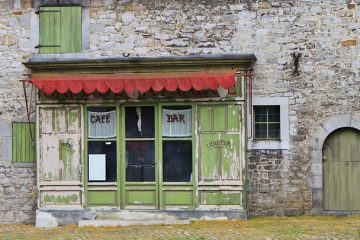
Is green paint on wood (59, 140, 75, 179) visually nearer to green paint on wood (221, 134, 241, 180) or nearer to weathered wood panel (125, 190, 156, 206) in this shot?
weathered wood panel (125, 190, 156, 206)

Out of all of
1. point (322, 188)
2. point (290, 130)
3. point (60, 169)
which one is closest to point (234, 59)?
point (290, 130)

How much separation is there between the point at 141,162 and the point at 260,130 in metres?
2.47

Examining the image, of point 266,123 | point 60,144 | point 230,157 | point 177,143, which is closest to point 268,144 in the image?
point 266,123

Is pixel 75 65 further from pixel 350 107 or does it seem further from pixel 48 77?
pixel 350 107

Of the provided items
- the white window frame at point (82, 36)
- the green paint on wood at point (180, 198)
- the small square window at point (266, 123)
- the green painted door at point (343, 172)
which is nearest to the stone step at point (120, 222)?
the green paint on wood at point (180, 198)

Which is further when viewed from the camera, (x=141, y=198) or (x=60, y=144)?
(x=60, y=144)

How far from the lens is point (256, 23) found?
47.3 feet

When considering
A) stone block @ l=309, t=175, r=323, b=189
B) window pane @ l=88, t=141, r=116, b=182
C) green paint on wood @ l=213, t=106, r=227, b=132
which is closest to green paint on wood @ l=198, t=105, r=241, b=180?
green paint on wood @ l=213, t=106, r=227, b=132

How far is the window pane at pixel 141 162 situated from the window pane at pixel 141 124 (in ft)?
0.53

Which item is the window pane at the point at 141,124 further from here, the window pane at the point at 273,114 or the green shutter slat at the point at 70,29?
the window pane at the point at 273,114

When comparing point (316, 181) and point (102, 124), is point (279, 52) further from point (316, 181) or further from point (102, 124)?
point (102, 124)

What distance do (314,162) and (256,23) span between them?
2998 millimetres

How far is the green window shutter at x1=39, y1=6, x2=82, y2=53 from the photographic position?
48.2 ft

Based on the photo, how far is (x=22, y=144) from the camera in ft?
48.8
